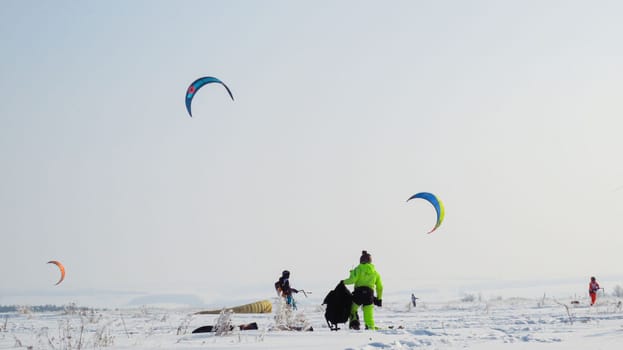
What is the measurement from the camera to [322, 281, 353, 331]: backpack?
39.4 feet

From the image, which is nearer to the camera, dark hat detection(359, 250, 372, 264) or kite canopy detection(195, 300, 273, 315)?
dark hat detection(359, 250, 372, 264)

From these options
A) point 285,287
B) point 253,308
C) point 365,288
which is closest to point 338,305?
point 365,288

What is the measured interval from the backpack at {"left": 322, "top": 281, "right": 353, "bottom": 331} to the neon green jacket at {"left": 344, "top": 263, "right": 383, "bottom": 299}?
0.23 m

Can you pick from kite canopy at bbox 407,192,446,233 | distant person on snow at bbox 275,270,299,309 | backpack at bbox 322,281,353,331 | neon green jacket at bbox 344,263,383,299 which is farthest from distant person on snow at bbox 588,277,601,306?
backpack at bbox 322,281,353,331

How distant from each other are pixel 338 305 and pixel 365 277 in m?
0.67

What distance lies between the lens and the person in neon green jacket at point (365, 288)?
39.8ft

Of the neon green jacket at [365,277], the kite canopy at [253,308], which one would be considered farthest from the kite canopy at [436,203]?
the neon green jacket at [365,277]

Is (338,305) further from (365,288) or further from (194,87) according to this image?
(194,87)

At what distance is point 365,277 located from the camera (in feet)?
40.0

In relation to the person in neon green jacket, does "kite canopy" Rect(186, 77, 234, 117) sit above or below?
above

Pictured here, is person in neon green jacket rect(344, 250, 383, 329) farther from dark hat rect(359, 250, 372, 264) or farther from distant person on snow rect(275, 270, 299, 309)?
distant person on snow rect(275, 270, 299, 309)

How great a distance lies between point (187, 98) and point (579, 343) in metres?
17.5

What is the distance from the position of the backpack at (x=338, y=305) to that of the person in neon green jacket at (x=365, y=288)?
0.47 ft

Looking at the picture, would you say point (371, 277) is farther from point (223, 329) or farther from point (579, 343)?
point (579, 343)
